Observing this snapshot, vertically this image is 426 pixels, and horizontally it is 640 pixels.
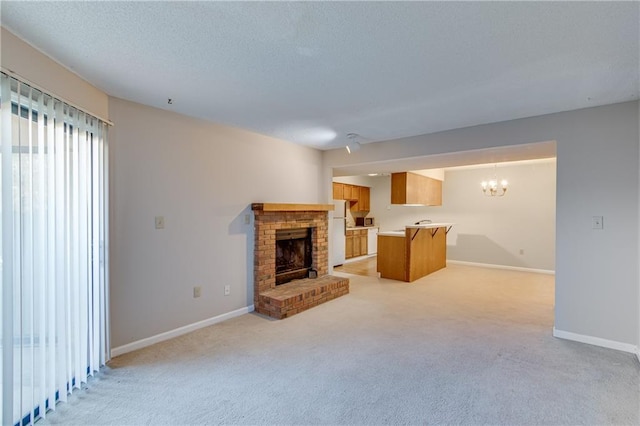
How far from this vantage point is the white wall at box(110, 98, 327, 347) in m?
2.73

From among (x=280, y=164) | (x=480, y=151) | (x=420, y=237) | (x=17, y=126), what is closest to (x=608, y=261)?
(x=480, y=151)

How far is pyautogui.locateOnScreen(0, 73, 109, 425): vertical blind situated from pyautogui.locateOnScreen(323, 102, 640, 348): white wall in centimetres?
410

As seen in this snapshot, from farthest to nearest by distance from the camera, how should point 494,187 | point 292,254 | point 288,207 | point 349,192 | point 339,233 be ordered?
point 349,192 → point 339,233 → point 494,187 → point 292,254 → point 288,207

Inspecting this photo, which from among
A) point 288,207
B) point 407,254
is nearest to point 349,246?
point 407,254

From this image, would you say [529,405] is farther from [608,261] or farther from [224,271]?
[224,271]

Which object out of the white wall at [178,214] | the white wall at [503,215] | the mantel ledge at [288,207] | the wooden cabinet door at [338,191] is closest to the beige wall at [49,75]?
the white wall at [178,214]

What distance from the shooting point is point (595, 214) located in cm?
289

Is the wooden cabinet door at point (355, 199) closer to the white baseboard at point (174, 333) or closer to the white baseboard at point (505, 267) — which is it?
the white baseboard at point (505, 267)

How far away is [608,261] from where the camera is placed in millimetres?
2838

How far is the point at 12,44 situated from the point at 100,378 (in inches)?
90.9

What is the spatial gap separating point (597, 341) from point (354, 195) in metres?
5.74

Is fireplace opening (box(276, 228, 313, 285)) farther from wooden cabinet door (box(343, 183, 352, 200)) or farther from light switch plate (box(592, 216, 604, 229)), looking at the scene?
light switch plate (box(592, 216, 604, 229))

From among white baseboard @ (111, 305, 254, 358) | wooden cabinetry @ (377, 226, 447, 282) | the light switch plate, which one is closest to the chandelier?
wooden cabinetry @ (377, 226, 447, 282)

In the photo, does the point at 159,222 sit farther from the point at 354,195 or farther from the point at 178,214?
the point at 354,195
